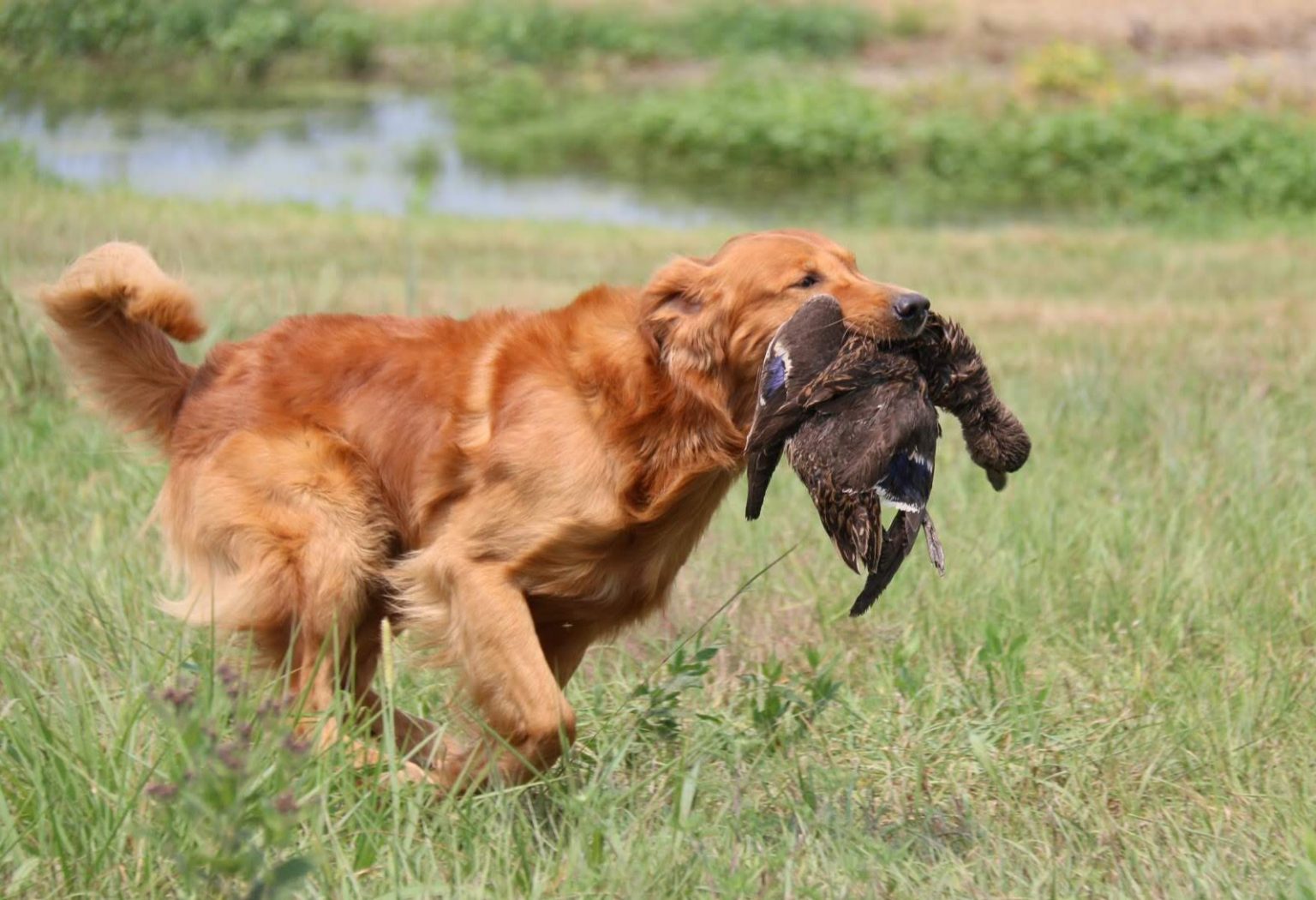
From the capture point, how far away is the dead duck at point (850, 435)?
3.23 metres

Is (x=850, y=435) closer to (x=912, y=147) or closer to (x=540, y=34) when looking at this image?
(x=912, y=147)

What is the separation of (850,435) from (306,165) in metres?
14.2

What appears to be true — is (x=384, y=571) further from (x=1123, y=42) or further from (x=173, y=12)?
(x=1123, y=42)

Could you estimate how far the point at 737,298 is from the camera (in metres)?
3.67

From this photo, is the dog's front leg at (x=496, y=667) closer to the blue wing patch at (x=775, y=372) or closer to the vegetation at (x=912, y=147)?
the blue wing patch at (x=775, y=372)

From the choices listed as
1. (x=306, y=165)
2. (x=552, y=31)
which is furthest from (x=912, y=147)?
(x=552, y=31)

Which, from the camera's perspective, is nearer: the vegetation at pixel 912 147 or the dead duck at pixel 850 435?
the dead duck at pixel 850 435

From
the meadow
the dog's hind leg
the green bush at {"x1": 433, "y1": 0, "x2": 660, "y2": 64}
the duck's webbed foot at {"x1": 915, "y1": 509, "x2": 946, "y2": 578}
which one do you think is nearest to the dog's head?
the duck's webbed foot at {"x1": 915, "y1": 509, "x2": 946, "y2": 578}

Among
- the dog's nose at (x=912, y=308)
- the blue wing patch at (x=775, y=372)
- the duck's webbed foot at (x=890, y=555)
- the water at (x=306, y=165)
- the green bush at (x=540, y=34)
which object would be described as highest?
the dog's nose at (x=912, y=308)

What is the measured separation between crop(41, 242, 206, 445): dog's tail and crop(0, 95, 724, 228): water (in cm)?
926

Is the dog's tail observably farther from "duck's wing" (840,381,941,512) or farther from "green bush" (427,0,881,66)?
"green bush" (427,0,881,66)

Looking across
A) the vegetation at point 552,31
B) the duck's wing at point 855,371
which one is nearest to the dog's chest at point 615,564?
the duck's wing at point 855,371

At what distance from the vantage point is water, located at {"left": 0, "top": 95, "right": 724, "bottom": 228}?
14.5 meters

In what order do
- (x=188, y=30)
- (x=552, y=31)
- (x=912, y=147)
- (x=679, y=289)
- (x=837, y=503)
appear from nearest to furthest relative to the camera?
(x=837, y=503) → (x=679, y=289) → (x=912, y=147) → (x=188, y=30) → (x=552, y=31)
